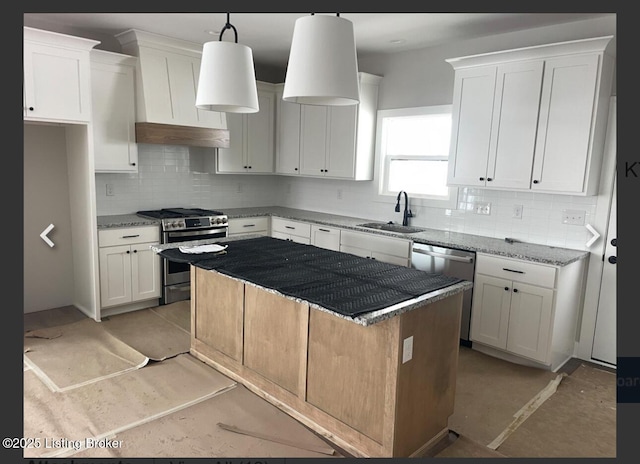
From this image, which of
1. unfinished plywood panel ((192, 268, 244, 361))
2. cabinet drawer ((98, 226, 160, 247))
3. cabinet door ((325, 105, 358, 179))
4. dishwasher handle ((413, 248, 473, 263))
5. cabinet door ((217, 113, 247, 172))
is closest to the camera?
unfinished plywood panel ((192, 268, 244, 361))

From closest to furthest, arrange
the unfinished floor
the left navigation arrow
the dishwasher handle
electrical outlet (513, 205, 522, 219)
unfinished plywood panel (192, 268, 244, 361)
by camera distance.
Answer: the unfinished floor
unfinished plywood panel (192, 268, 244, 361)
the dishwasher handle
electrical outlet (513, 205, 522, 219)
the left navigation arrow

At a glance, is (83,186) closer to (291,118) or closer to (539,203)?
(291,118)

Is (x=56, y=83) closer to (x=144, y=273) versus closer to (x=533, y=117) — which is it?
(x=144, y=273)

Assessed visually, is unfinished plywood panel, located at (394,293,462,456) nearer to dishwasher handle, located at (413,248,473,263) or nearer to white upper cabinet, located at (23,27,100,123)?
dishwasher handle, located at (413,248,473,263)

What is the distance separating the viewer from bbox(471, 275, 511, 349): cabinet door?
11.7ft

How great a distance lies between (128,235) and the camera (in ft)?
14.2

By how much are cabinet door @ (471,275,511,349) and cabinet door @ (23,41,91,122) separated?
11.8ft

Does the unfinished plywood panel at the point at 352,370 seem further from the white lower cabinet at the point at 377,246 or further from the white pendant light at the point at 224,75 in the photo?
the white lower cabinet at the point at 377,246

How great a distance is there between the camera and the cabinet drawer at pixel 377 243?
4176mm

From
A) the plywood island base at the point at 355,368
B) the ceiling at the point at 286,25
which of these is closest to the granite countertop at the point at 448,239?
the plywood island base at the point at 355,368

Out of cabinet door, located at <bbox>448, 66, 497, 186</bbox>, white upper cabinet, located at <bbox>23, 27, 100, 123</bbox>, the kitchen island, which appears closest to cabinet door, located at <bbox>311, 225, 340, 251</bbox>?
cabinet door, located at <bbox>448, 66, 497, 186</bbox>

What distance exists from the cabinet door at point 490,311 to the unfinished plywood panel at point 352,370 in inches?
68.2

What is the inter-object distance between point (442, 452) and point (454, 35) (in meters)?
3.48

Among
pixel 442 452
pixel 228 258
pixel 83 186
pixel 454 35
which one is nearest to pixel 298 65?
pixel 228 258
